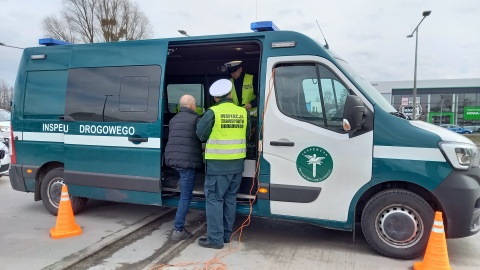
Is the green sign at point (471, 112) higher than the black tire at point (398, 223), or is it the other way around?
the green sign at point (471, 112)

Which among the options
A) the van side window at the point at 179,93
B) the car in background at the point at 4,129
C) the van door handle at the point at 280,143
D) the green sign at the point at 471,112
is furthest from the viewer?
the green sign at the point at 471,112

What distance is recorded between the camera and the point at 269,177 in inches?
167

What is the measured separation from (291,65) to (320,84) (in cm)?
42

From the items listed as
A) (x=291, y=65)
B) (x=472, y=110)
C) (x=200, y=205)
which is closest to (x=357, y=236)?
(x=200, y=205)

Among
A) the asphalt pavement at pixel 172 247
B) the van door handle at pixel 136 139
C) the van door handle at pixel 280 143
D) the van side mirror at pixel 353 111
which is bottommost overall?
the asphalt pavement at pixel 172 247

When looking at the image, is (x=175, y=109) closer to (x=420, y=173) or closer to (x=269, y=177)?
(x=269, y=177)

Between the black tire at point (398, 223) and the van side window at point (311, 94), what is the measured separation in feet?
2.96

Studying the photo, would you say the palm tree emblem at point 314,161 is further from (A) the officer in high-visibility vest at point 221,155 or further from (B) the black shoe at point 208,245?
(B) the black shoe at point 208,245

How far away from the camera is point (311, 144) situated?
404cm

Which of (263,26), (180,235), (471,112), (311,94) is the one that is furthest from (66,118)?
(471,112)

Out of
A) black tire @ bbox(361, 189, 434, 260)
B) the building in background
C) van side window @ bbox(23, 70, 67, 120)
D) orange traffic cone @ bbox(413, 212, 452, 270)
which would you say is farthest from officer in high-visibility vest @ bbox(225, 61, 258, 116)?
the building in background

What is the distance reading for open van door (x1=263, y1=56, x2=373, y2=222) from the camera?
3934 millimetres

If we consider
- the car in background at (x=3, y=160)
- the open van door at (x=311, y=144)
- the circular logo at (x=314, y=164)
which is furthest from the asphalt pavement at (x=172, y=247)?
the car in background at (x=3, y=160)

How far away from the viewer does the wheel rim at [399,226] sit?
150 inches
